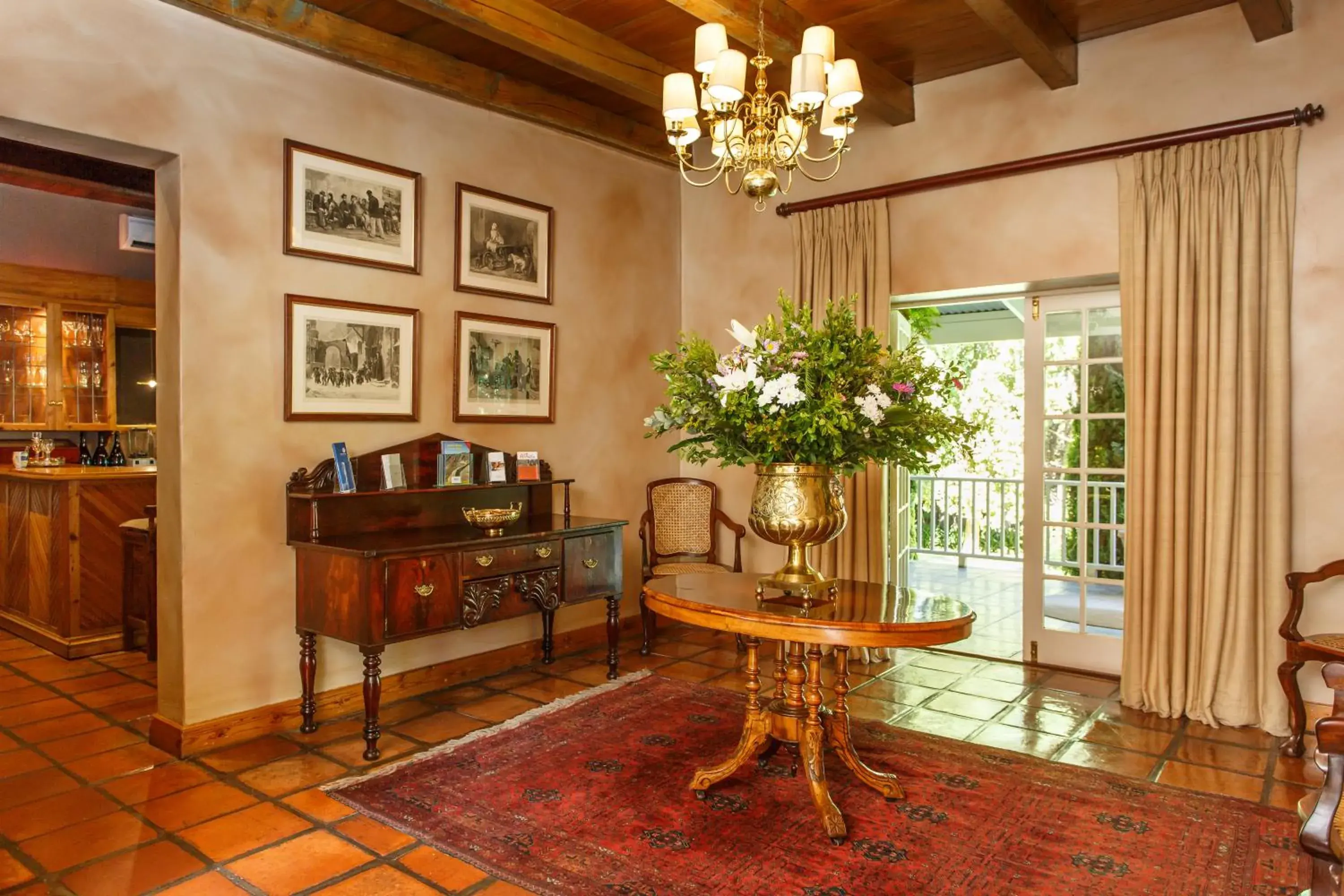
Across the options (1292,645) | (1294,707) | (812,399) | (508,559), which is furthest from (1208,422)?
(508,559)

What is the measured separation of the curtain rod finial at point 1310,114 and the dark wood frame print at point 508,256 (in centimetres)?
369

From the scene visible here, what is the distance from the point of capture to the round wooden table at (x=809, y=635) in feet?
8.22

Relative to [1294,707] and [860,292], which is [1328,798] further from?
[860,292]

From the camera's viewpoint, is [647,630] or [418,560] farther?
[647,630]

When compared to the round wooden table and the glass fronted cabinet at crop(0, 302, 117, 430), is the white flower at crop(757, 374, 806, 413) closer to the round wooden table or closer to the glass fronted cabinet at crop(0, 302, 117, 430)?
the round wooden table

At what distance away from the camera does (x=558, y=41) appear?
154 inches

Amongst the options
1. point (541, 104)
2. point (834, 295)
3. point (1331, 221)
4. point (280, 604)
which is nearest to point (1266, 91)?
point (1331, 221)

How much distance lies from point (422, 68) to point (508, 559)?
2483mm

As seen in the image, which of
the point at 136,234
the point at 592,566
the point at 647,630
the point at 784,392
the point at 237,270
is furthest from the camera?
the point at 136,234

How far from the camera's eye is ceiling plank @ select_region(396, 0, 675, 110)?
11.5 feet

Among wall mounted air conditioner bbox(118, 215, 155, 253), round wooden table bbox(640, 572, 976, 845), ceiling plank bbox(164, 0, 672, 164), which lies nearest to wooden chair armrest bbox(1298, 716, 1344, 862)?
round wooden table bbox(640, 572, 976, 845)

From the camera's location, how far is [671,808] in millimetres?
2857

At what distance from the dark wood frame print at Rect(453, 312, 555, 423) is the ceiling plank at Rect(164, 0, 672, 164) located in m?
1.17

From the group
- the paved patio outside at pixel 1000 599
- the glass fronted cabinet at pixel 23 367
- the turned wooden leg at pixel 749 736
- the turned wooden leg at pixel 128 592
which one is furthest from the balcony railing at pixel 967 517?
the glass fronted cabinet at pixel 23 367
